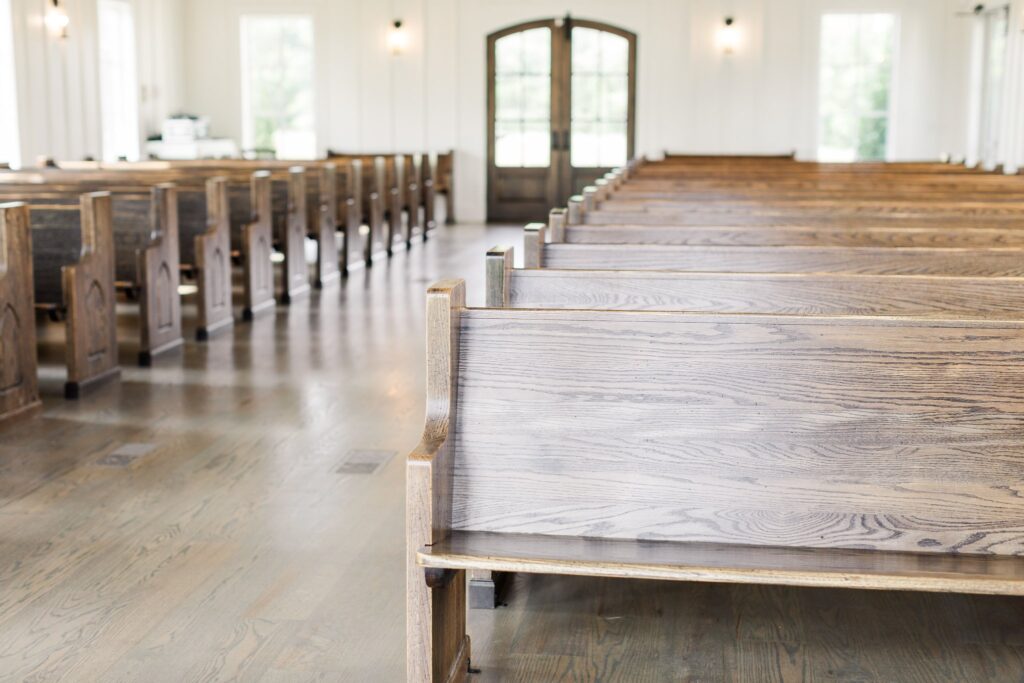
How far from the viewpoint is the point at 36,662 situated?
222 centimetres

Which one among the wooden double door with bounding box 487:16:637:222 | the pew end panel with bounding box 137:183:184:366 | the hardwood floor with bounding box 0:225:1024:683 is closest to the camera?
the hardwood floor with bounding box 0:225:1024:683

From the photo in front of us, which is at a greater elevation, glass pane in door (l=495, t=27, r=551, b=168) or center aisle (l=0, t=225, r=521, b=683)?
glass pane in door (l=495, t=27, r=551, b=168)

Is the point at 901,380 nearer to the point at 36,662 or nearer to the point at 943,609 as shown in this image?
the point at 943,609

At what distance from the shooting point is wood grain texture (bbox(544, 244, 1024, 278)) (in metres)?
3.10

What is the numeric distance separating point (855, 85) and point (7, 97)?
8192 mm

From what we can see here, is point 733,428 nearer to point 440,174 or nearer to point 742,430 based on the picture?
point 742,430

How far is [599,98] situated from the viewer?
41.8 feet

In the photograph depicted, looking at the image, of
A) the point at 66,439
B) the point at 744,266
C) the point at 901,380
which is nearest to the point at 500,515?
the point at 901,380

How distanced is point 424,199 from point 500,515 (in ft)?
31.3

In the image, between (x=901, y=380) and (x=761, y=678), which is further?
(x=761, y=678)

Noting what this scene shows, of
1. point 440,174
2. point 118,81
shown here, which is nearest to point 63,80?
point 118,81

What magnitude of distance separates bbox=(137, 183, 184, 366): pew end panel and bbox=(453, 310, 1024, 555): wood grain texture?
3425mm

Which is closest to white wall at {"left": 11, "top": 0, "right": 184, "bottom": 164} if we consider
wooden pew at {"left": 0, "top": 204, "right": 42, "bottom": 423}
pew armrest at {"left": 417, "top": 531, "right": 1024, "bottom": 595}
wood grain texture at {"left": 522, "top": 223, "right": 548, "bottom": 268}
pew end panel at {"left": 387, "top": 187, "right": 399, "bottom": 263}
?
pew end panel at {"left": 387, "top": 187, "right": 399, "bottom": 263}

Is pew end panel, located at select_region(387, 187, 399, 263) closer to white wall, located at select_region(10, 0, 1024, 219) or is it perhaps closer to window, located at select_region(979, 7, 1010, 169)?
white wall, located at select_region(10, 0, 1024, 219)
